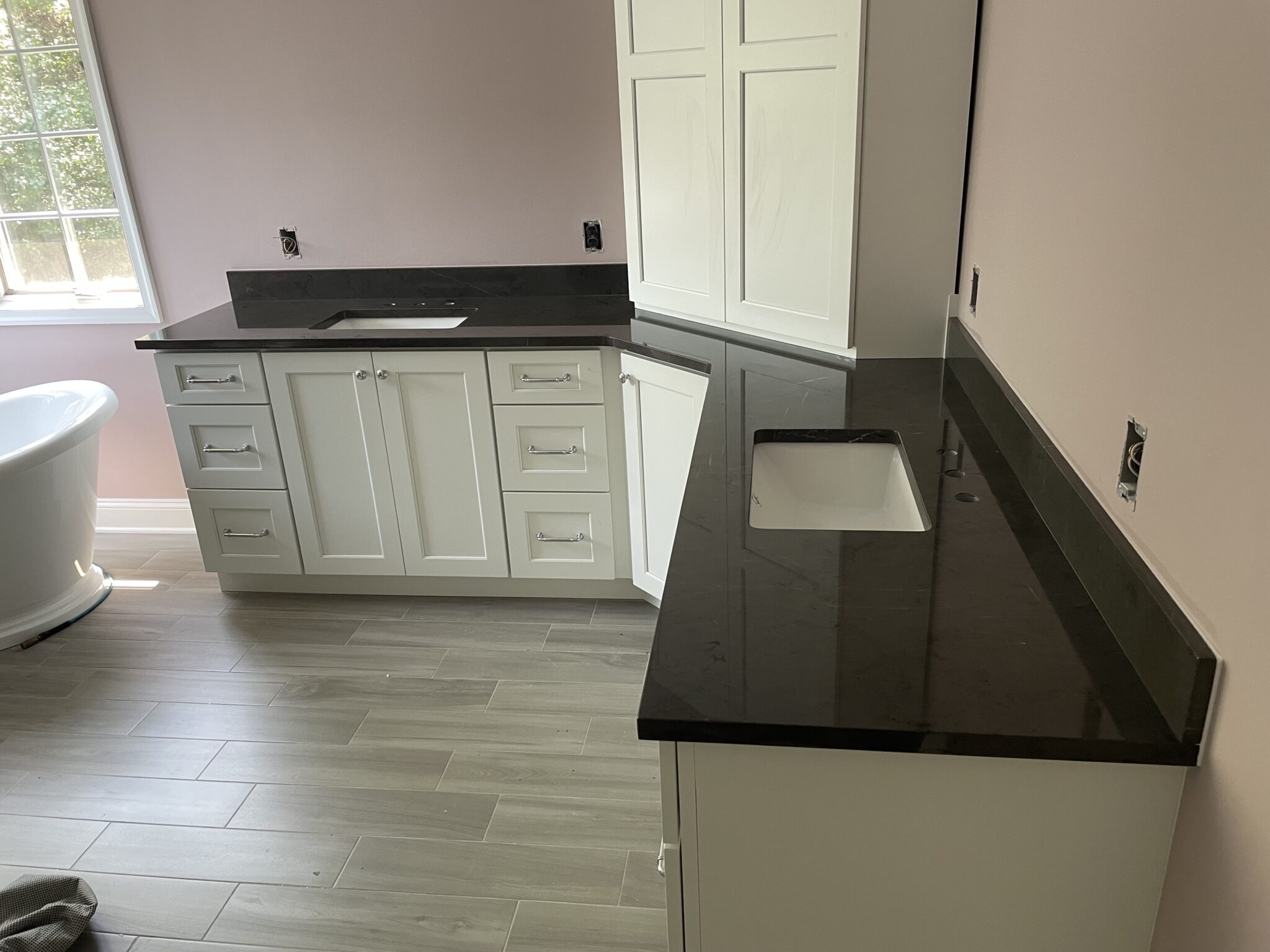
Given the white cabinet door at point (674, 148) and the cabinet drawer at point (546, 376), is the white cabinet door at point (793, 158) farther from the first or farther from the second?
the cabinet drawer at point (546, 376)

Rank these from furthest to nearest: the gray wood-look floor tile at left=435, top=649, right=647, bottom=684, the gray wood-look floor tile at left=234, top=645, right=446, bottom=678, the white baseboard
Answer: the white baseboard, the gray wood-look floor tile at left=234, top=645, right=446, bottom=678, the gray wood-look floor tile at left=435, top=649, right=647, bottom=684

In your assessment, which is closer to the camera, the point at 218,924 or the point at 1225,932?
the point at 1225,932

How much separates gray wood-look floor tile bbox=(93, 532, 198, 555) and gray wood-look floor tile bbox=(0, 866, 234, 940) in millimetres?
1780

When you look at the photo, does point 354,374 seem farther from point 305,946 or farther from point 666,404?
point 305,946

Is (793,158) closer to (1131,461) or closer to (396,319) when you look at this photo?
(1131,461)

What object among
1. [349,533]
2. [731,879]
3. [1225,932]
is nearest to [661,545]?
[349,533]

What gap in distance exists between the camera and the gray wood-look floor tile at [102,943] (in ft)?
5.90

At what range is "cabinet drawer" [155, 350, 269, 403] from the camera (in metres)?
2.82

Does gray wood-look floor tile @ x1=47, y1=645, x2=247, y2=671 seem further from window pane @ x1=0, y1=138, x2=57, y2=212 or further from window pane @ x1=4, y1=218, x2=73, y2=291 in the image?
window pane @ x1=0, y1=138, x2=57, y2=212

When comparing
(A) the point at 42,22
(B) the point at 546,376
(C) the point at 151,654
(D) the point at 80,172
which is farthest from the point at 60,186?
(B) the point at 546,376

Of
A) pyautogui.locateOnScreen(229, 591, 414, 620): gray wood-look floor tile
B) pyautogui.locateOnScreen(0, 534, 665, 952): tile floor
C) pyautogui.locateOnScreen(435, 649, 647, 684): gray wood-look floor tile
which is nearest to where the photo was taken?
pyautogui.locateOnScreen(0, 534, 665, 952): tile floor

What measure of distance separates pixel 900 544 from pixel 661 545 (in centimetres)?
143

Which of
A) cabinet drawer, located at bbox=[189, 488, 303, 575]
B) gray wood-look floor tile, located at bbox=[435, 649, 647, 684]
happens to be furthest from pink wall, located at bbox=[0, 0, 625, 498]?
gray wood-look floor tile, located at bbox=[435, 649, 647, 684]

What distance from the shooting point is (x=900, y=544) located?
52.7 inches
